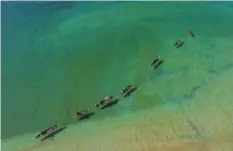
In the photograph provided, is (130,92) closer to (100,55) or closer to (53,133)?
(100,55)

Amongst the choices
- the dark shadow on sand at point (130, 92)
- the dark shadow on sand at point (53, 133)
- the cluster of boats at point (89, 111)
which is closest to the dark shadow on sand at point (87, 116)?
the cluster of boats at point (89, 111)

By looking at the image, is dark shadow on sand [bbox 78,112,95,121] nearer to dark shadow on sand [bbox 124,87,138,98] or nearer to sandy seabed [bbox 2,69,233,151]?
sandy seabed [bbox 2,69,233,151]

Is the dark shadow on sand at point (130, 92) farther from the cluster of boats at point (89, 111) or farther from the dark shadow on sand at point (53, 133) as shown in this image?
the dark shadow on sand at point (53, 133)

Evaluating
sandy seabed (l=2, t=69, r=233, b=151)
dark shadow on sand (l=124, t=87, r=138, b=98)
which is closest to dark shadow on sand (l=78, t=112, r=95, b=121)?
sandy seabed (l=2, t=69, r=233, b=151)

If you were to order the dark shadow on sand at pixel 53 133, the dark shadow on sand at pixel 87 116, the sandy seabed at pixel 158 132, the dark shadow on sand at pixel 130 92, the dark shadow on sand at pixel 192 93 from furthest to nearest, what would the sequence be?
the dark shadow on sand at pixel 130 92, the dark shadow on sand at pixel 192 93, the dark shadow on sand at pixel 87 116, the dark shadow on sand at pixel 53 133, the sandy seabed at pixel 158 132

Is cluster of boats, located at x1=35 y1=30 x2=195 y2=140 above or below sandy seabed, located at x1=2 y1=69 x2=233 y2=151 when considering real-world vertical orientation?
above

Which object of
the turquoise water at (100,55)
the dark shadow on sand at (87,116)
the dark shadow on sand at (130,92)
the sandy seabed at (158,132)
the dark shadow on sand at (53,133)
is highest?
the turquoise water at (100,55)

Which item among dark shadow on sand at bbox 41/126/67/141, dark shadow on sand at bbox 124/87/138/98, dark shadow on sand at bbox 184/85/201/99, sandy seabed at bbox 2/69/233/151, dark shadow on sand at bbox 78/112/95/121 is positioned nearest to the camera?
sandy seabed at bbox 2/69/233/151
